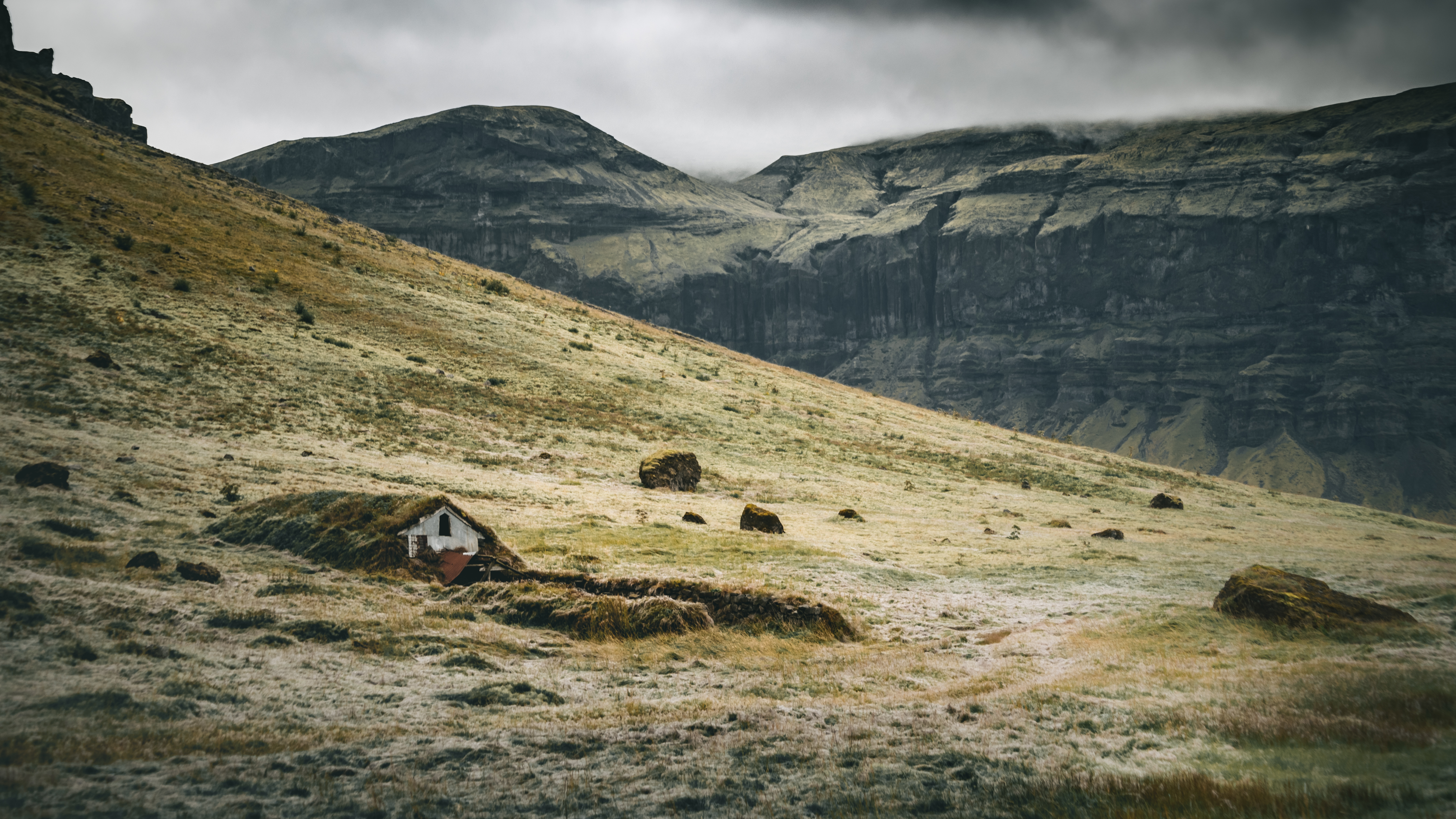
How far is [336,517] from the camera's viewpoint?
1884 centimetres

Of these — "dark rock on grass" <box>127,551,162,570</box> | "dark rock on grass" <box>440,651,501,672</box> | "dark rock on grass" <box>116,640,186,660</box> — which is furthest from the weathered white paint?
"dark rock on grass" <box>116,640,186,660</box>

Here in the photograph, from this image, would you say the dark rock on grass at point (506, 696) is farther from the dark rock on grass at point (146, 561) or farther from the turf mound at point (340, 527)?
the dark rock on grass at point (146, 561)

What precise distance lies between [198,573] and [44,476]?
5.76 metres

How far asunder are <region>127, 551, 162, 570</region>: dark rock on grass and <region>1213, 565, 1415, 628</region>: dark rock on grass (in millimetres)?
20355

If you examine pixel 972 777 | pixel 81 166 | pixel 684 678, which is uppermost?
pixel 81 166

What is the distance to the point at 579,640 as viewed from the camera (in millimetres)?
15141

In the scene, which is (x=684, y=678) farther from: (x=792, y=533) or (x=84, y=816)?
(x=792, y=533)

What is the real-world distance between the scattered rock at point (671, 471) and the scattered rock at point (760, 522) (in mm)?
8655

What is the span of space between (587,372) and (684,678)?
46.9 meters

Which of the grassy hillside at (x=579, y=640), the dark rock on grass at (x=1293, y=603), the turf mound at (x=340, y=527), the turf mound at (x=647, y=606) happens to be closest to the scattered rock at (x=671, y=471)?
the grassy hillside at (x=579, y=640)

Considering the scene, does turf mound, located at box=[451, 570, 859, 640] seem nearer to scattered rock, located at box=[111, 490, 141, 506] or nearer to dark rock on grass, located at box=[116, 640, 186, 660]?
dark rock on grass, located at box=[116, 640, 186, 660]

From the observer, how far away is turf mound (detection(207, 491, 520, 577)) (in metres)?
17.6

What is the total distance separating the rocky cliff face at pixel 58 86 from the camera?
75.2 m

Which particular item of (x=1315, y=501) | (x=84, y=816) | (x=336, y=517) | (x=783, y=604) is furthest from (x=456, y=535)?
(x=1315, y=501)
